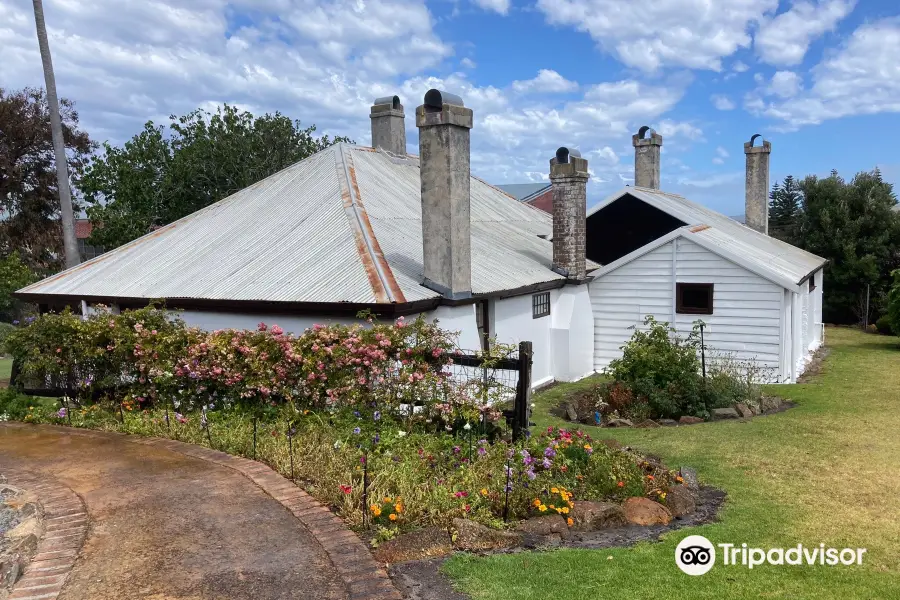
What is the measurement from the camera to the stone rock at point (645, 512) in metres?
6.52

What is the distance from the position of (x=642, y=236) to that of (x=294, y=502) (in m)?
16.0

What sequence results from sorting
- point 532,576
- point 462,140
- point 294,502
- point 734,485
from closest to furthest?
1. point 532,576
2. point 294,502
3. point 734,485
4. point 462,140

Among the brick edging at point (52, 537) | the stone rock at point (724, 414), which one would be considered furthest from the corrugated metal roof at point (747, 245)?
the brick edging at point (52, 537)

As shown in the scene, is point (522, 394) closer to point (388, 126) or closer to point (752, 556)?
point (752, 556)

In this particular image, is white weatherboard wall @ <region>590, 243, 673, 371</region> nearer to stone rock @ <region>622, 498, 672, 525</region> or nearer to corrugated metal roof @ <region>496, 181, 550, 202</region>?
stone rock @ <region>622, 498, 672, 525</region>

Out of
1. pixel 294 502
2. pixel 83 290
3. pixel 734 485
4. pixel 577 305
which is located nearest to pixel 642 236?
pixel 577 305

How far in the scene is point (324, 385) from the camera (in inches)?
343

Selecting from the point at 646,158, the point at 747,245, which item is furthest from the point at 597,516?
the point at 646,158

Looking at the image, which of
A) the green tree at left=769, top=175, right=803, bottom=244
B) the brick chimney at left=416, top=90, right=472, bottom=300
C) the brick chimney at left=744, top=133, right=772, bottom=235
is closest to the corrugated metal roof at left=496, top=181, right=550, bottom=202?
the green tree at left=769, top=175, right=803, bottom=244

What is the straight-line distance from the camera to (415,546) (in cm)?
561

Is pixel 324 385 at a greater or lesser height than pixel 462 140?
lesser

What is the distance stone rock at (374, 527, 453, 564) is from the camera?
17.9 ft

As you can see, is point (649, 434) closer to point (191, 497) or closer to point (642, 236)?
point (191, 497)

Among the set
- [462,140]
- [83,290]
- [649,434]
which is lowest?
[649,434]
